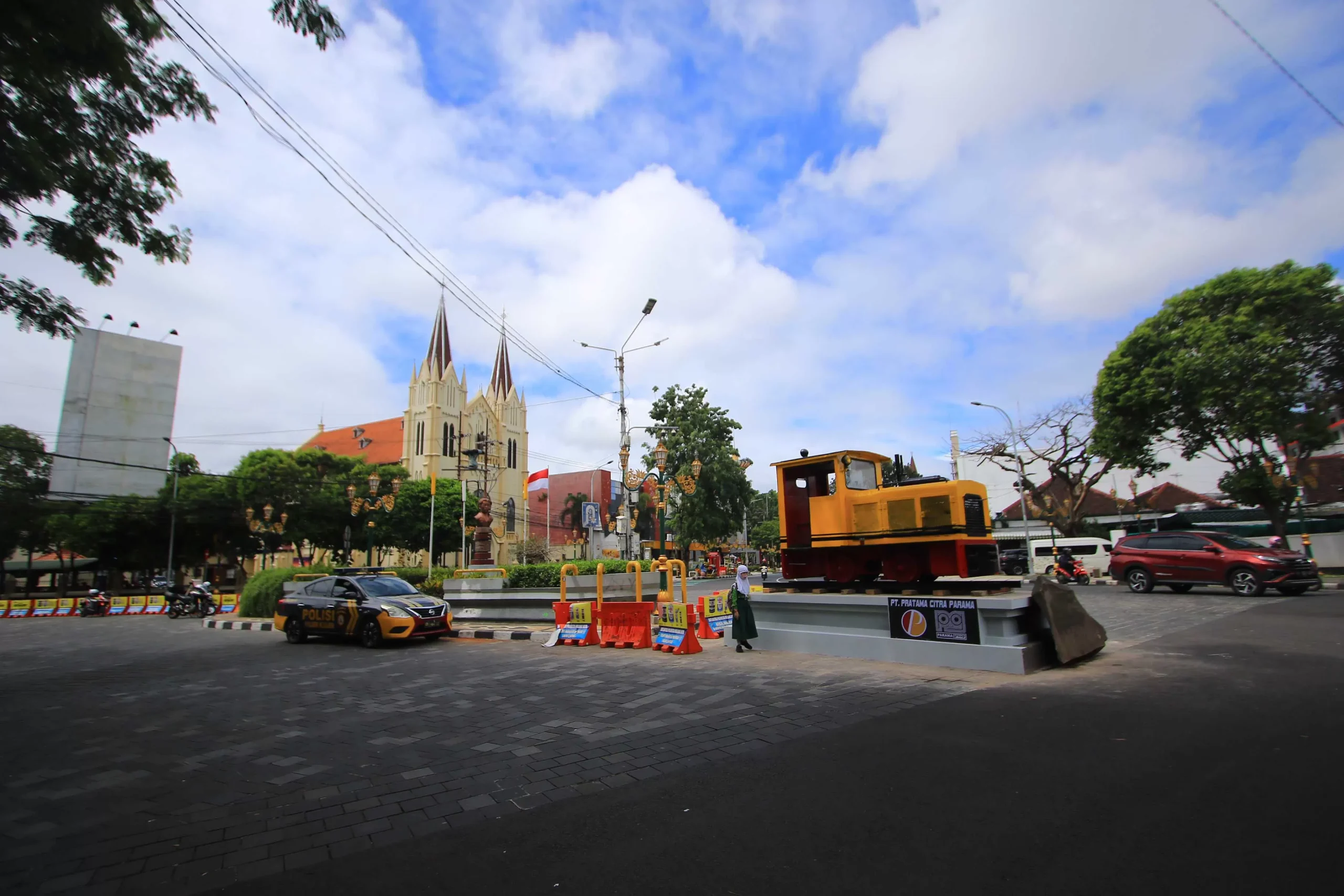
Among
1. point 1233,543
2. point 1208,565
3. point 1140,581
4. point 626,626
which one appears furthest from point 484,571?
point 1233,543

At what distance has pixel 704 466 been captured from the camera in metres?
41.4

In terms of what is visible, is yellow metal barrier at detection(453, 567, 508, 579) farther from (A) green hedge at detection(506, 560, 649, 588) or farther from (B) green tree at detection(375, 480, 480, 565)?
(B) green tree at detection(375, 480, 480, 565)

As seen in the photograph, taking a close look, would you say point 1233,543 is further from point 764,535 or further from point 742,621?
point 764,535

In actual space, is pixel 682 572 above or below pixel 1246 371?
below

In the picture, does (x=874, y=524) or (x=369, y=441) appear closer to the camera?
(x=874, y=524)

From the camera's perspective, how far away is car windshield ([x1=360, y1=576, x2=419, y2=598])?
43.9 feet

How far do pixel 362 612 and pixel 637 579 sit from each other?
19.4 feet

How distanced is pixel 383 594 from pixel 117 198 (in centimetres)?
848

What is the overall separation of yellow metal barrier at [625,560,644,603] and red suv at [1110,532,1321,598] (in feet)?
45.8

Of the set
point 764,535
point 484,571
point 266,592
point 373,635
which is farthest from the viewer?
point 764,535

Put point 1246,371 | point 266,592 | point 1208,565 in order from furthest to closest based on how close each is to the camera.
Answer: point 1246,371
point 266,592
point 1208,565

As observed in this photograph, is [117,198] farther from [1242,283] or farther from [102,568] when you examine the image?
[102,568]

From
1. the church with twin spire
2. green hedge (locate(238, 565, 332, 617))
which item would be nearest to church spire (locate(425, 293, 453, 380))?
the church with twin spire

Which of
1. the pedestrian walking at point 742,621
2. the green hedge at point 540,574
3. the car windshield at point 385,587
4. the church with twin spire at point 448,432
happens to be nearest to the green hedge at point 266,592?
the green hedge at point 540,574
